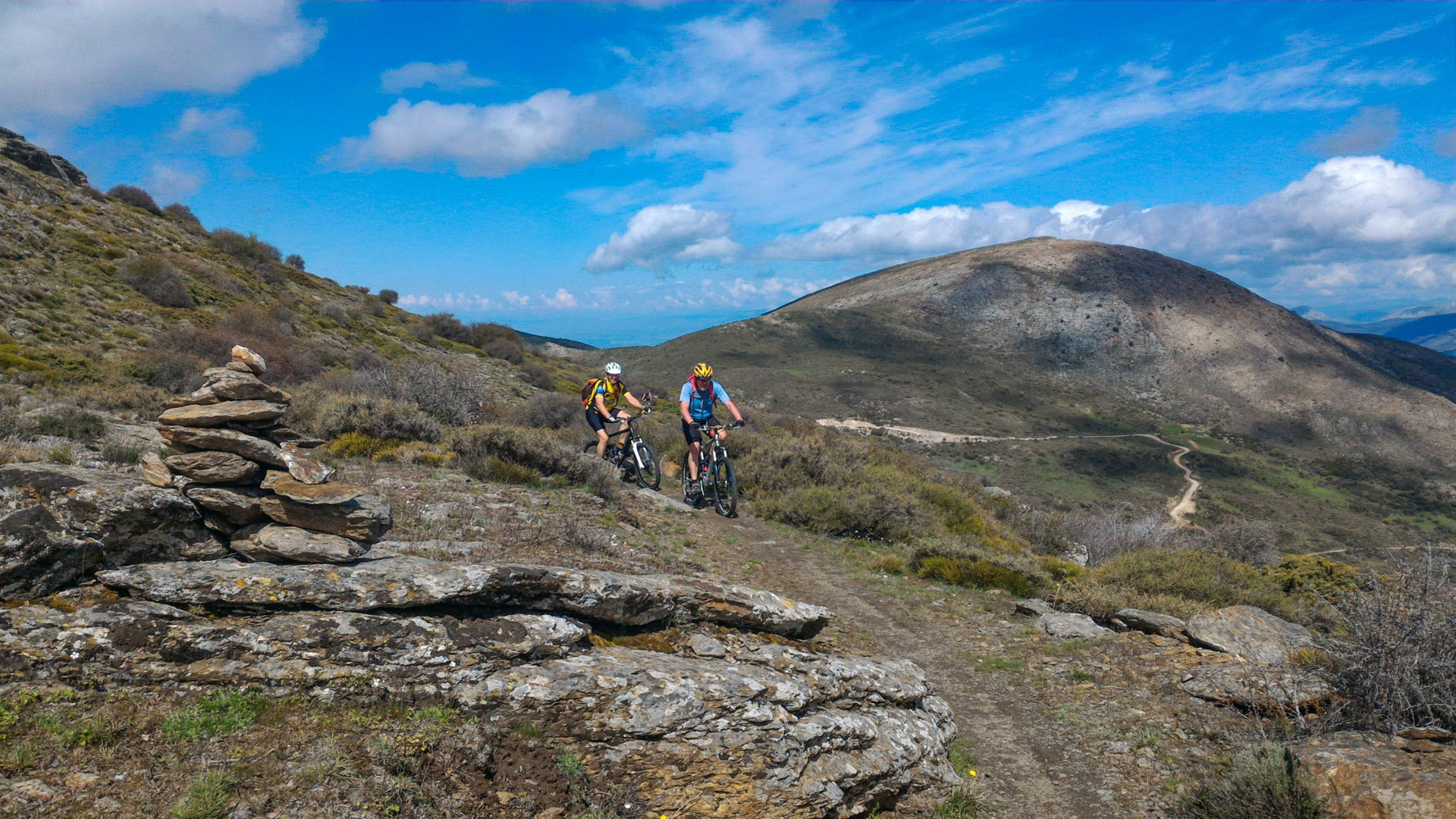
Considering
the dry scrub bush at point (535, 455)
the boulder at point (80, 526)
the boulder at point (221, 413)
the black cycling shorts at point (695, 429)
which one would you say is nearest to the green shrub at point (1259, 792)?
the boulder at point (80, 526)

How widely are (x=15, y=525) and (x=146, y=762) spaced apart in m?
1.60

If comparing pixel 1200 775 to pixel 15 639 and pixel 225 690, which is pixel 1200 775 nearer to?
pixel 225 690

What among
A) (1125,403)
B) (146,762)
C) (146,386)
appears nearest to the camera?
(146,762)

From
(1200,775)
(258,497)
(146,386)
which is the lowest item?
(1200,775)

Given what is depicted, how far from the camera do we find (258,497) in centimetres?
454

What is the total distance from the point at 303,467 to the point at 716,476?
312 inches

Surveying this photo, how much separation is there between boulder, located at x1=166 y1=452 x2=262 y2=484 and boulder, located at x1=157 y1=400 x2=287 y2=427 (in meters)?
0.22

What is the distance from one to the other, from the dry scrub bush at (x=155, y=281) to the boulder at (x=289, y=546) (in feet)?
77.9

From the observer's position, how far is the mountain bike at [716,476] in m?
11.8

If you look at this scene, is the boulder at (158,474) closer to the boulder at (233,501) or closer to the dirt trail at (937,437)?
the boulder at (233,501)

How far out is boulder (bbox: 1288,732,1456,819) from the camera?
377 centimetres

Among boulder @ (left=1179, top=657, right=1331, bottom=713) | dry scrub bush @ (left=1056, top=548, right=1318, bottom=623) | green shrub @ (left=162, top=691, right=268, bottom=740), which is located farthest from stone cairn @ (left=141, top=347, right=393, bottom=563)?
dry scrub bush @ (left=1056, top=548, right=1318, bottom=623)

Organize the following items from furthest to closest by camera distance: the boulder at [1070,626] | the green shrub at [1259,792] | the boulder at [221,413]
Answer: the boulder at [1070,626], the boulder at [221,413], the green shrub at [1259,792]

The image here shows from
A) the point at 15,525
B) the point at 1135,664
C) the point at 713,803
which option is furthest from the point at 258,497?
the point at 1135,664
